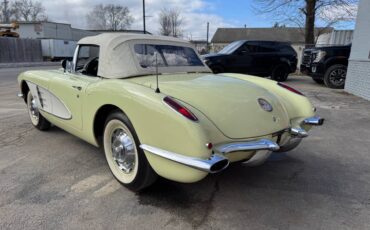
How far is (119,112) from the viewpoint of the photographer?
3037mm

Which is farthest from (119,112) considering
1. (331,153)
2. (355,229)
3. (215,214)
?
(331,153)

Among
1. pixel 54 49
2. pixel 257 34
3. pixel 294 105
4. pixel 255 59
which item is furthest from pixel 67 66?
pixel 257 34

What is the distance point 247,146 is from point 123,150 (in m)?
1.26

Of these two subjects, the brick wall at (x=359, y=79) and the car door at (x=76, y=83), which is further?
the brick wall at (x=359, y=79)

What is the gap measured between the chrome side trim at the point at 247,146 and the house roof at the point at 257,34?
176ft

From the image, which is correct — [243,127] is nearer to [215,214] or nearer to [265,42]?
[215,214]

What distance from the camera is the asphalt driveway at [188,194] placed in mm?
2619

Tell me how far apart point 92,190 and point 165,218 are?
933mm

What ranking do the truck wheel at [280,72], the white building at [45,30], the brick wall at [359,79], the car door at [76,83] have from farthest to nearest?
the white building at [45,30] < the truck wheel at [280,72] < the brick wall at [359,79] < the car door at [76,83]

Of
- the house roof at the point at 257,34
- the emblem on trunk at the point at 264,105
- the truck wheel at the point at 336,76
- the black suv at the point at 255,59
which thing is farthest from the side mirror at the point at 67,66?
the house roof at the point at 257,34

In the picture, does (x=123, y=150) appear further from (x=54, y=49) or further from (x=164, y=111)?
(x=54, y=49)

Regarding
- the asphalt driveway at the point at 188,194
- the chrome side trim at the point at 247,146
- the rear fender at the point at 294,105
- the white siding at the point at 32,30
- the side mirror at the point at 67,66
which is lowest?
the asphalt driveway at the point at 188,194

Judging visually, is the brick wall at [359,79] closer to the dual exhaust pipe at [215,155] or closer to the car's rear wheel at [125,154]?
the dual exhaust pipe at [215,155]

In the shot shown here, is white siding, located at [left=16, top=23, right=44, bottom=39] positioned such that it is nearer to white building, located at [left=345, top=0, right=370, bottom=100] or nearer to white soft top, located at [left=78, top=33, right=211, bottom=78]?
white building, located at [left=345, top=0, right=370, bottom=100]
